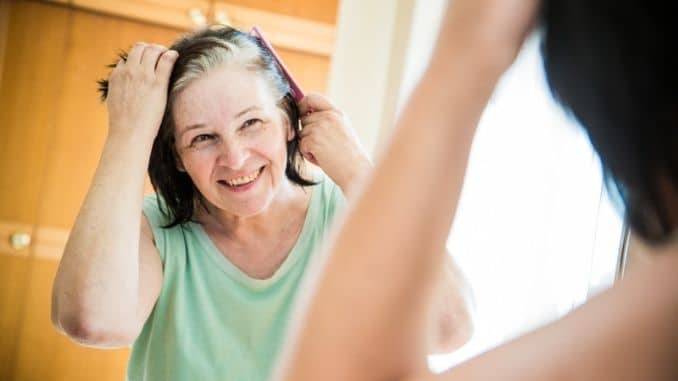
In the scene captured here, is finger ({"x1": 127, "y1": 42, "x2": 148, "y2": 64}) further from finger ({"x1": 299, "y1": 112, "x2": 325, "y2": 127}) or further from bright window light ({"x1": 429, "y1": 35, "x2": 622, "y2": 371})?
bright window light ({"x1": 429, "y1": 35, "x2": 622, "y2": 371})

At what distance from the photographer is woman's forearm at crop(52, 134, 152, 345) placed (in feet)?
3.44

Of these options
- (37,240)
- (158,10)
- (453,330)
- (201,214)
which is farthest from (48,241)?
(453,330)

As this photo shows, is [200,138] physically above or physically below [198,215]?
above

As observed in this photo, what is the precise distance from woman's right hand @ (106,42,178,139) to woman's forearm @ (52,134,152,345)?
0.07ft

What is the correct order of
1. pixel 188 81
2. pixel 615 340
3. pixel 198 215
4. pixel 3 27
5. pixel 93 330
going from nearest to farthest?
pixel 615 340
pixel 93 330
pixel 188 81
pixel 198 215
pixel 3 27

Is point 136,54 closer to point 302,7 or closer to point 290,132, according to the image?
point 290,132

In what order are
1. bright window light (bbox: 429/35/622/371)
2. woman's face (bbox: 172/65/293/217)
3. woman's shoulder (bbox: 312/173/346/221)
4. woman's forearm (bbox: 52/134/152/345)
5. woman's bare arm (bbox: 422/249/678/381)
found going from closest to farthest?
woman's bare arm (bbox: 422/249/678/381) → woman's forearm (bbox: 52/134/152/345) → woman's face (bbox: 172/65/293/217) → woman's shoulder (bbox: 312/173/346/221) → bright window light (bbox: 429/35/622/371)

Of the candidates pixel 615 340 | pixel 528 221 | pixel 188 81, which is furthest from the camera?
pixel 528 221

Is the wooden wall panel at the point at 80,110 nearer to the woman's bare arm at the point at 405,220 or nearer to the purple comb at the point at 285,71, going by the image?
the purple comb at the point at 285,71

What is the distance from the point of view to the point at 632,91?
29cm

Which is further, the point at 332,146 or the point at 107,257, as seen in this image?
the point at 332,146

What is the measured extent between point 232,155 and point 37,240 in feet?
4.39

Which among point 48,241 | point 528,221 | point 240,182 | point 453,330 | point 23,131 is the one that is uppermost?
point 240,182

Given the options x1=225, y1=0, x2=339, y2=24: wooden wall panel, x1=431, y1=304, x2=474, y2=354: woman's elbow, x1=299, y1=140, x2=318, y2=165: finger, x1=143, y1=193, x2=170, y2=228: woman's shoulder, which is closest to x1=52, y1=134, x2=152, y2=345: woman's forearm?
x1=143, y1=193, x2=170, y2=228: woman's shoulder
